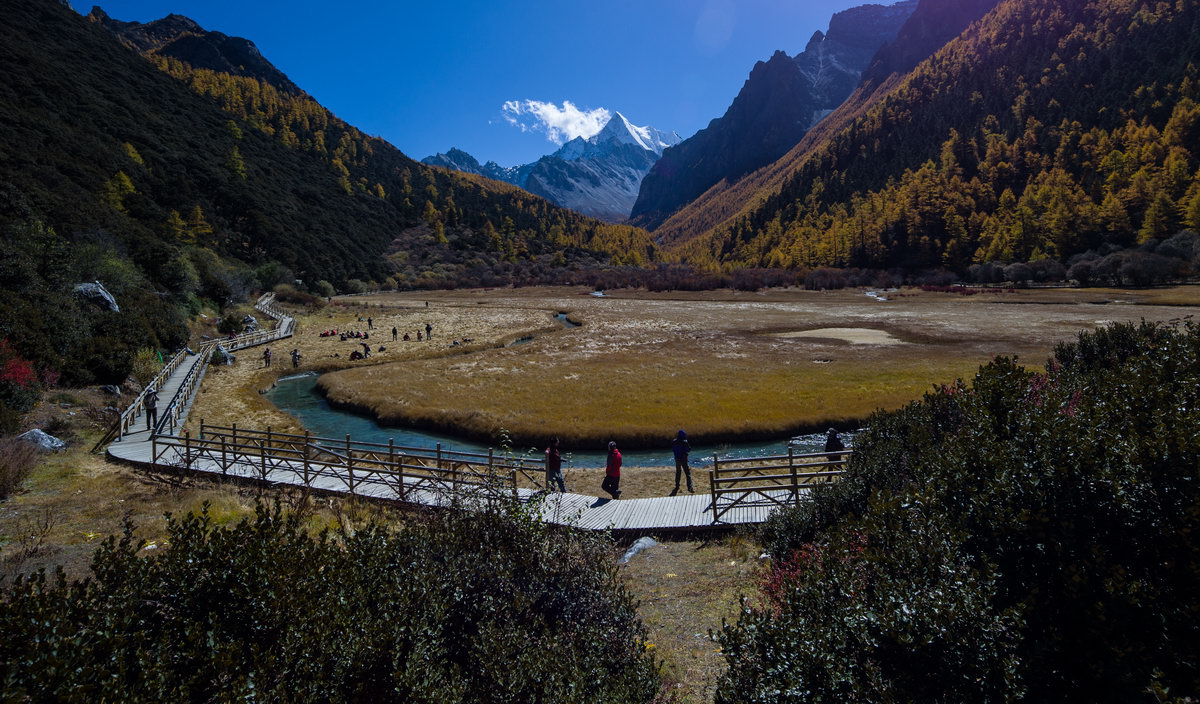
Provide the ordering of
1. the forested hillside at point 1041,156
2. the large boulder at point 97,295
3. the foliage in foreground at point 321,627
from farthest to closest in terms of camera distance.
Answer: the forested hillside at point 1041,156 < the large boulder at point 97,295 < the foliage in foreground at point 321,627

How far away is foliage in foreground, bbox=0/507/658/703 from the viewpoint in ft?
13.4

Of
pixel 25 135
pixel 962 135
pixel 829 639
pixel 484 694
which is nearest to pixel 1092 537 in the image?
pixel 829 639

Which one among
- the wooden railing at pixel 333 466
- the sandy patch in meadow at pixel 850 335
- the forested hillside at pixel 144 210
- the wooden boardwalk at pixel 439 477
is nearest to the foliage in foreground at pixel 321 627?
the wooden boardwalk at pixel 439 477

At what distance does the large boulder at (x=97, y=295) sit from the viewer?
3491 centimetres

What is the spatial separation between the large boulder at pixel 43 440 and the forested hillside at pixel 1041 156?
153 meters

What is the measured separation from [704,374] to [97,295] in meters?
44.0

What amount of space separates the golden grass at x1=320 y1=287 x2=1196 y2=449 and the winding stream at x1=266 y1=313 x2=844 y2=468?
0.75 meters

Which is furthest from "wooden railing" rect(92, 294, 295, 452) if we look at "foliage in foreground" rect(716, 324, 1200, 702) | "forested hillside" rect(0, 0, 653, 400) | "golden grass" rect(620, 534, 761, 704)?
"foliage in foreground" rect(716, 324, 1200, 702)

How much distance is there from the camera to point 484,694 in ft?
18.0

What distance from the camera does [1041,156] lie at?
146 metres

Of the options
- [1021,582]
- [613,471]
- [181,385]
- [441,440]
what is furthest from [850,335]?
[181,385]

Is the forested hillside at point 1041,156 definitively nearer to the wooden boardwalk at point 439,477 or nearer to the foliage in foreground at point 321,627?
the wooden boardwalk at point 439,477

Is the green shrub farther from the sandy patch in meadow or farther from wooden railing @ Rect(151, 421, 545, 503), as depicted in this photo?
the sandy patch in meadow

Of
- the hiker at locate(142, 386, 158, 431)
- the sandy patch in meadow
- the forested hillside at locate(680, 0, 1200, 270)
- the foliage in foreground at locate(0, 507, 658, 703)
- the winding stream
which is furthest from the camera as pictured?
the forested hillside at locate(680, 0, 1200, 270)
